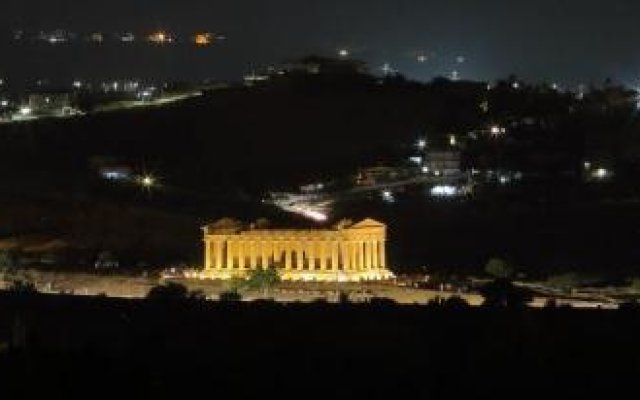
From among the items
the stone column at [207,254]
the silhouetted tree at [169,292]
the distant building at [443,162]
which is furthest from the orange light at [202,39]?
the silhouetted tree at [169,292]

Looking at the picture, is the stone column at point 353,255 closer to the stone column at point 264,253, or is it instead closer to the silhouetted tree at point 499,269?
the stone column at point 264,253

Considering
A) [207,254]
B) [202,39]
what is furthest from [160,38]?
[207,254]

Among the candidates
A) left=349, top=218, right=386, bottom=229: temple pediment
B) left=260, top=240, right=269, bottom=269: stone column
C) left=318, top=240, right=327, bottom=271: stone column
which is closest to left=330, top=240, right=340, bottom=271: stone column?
left=318, top=240, right=327, bottom=271: stone column

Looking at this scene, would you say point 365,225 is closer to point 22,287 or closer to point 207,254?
point 207,254

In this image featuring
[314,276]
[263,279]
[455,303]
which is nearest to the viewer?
[455,303]

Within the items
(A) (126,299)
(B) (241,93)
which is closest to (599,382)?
(A) (126,299)

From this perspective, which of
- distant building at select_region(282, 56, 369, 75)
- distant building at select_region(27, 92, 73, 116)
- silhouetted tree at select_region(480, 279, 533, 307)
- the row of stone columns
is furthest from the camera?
distant building at select_region(282, 56, 369, 75)

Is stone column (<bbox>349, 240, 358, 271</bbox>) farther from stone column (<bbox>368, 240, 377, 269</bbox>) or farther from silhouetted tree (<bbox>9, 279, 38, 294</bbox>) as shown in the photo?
silhouetted tree (<bbox>9, 279, 38, 294</bbox>)

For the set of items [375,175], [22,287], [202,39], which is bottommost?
[22,287]
